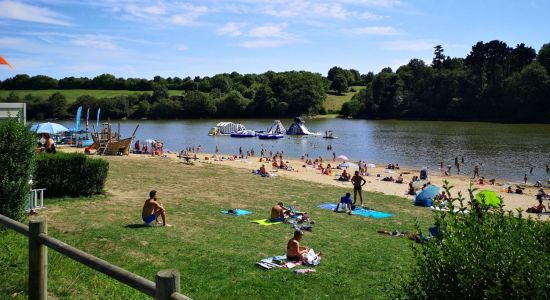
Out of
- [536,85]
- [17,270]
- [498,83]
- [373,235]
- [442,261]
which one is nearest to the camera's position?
[442,261]

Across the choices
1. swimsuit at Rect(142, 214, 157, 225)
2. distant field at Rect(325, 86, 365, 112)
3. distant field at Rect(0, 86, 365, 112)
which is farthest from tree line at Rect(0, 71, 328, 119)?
swimsuit at Rect(142, 214, 157, 225)

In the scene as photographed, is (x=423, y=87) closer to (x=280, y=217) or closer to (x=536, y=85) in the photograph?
(x=536, y=85)

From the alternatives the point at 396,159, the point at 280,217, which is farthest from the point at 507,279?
the point at 396,159

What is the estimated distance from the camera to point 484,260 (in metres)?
3.27

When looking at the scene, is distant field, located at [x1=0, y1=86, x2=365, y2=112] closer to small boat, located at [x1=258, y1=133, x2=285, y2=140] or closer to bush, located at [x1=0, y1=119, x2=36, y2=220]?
small boat, located at [x1=258, y1=133, x2=285, y2=140]

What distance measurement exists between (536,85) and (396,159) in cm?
6070

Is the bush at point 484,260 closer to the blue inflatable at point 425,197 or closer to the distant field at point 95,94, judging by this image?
the blue inflatable at point 425,197

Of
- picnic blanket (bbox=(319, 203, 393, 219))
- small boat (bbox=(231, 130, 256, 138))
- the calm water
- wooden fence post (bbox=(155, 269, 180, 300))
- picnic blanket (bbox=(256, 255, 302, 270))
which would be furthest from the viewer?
small boat (bbox=(231, 130, 256, 138))

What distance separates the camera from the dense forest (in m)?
98.2

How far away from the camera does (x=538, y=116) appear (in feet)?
311

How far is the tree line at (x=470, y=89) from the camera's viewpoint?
95.2m

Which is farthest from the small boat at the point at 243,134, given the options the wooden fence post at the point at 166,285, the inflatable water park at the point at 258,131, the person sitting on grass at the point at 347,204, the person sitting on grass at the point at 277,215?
the wooden fence post at the point at 166,285

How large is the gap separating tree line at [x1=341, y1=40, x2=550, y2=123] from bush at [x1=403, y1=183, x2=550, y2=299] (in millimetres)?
103149

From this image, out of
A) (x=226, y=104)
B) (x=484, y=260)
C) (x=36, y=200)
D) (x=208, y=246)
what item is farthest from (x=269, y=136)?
(x=484, y=260)
